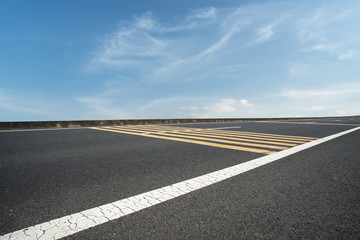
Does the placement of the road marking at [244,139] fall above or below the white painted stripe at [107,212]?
above

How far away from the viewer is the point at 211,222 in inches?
61.7

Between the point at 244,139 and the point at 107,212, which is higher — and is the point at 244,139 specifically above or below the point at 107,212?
above

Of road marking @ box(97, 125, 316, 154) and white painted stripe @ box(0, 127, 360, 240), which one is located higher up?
road marking @ box(97, 125, 316, 154)

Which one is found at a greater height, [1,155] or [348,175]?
[1,155]

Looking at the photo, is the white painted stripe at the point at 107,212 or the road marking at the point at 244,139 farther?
the road marking at the point at 244,139

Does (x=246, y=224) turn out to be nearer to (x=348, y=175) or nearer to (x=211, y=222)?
(x=211, y=222)

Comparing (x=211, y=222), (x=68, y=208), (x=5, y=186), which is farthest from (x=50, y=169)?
(x=211, y=222)

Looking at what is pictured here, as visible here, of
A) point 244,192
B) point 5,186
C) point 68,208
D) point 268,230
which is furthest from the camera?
point 5,186

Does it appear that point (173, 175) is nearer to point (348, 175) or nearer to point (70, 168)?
point (70, 168)

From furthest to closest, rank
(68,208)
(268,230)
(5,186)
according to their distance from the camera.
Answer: (5,186) → (68,208) → (268,230)

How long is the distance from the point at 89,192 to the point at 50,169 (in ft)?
4.27

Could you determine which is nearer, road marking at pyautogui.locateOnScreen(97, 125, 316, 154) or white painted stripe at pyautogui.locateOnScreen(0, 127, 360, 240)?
white painted stripe at pyautogui.locateOnScreen(0, 127, 360, 240)

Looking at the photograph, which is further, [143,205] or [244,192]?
[244,192]

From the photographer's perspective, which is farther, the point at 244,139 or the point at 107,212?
the point at 244,139
